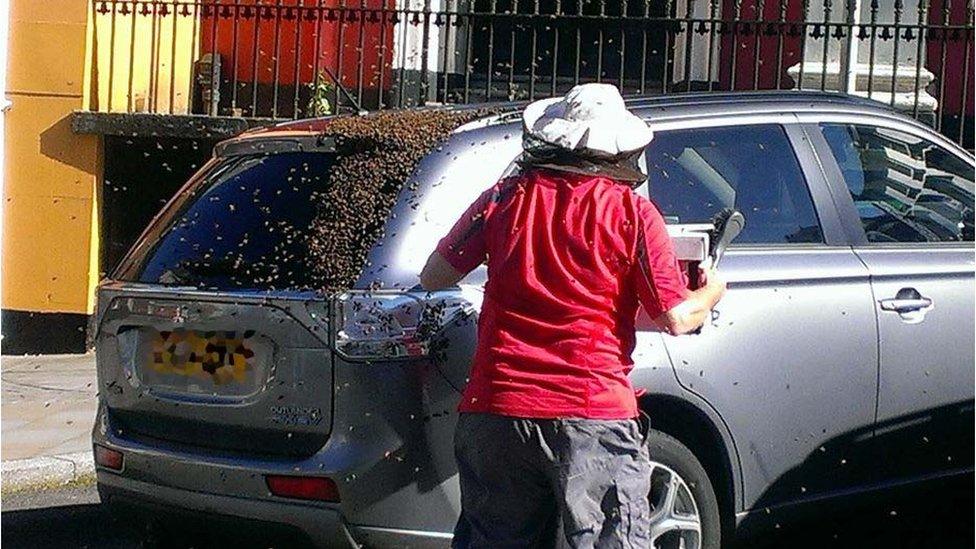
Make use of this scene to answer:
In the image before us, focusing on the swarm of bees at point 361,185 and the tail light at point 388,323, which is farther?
the swarm of bees at point 361,185

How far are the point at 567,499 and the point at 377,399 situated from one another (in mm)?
748

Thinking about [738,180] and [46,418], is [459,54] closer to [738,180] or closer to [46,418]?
[46,418]

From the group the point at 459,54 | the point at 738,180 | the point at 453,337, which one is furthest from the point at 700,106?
the point at 459,54

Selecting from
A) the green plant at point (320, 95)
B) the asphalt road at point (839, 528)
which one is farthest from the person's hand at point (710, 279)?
the green plant at point (320, 95)

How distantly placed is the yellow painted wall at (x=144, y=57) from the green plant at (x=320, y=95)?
0.99 metres

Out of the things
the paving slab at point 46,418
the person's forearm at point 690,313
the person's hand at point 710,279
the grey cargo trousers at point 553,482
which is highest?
the person's hand at point 710,279

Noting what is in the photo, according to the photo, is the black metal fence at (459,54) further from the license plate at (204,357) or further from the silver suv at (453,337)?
the license plate at (204,357)

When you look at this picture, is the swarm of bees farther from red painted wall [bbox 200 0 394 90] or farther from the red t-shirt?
red painted wall [bbox 200 0 394 90]

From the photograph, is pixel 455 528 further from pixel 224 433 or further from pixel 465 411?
pixel 224 433

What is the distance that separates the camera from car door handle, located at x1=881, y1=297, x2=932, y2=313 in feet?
17.1

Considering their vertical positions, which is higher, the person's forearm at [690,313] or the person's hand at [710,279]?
the person's hand at [710,279]

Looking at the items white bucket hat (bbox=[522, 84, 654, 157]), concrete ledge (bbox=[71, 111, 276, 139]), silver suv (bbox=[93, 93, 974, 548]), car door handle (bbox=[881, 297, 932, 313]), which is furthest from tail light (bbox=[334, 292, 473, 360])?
concrete ledge (bbox=[71, 111, 276, 139])

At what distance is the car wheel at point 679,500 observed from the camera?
4629mm

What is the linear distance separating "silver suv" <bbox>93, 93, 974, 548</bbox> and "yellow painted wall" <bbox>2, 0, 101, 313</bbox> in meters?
6.15
